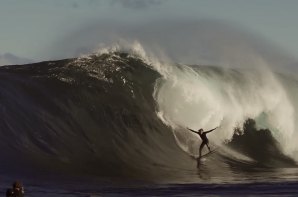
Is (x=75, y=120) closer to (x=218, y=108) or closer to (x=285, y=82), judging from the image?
(x=218, y=108)

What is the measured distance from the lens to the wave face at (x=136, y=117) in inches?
781

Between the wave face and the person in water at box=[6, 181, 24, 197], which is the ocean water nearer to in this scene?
the wave face

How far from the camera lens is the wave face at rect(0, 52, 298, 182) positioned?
19.8 meters

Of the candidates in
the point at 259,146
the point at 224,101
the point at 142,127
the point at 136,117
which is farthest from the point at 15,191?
the point at 224,101

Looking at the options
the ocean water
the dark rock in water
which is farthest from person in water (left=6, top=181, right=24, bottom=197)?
the dark rock in water

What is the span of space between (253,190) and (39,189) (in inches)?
179

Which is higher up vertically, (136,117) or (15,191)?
(136,117)

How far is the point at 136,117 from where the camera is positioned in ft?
79.4

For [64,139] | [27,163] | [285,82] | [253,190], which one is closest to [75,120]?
[64,139]

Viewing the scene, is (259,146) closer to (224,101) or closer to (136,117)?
(224,101)

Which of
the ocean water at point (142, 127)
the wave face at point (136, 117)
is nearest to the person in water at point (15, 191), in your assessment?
the ocean water at point (142, 127)

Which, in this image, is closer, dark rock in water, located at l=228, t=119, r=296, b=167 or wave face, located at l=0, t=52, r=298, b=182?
wave face, located at l=0, t=52, r=298, b=182

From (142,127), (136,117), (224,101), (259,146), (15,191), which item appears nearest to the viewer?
(15,191)

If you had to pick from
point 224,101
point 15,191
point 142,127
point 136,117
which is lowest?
point 15,191
